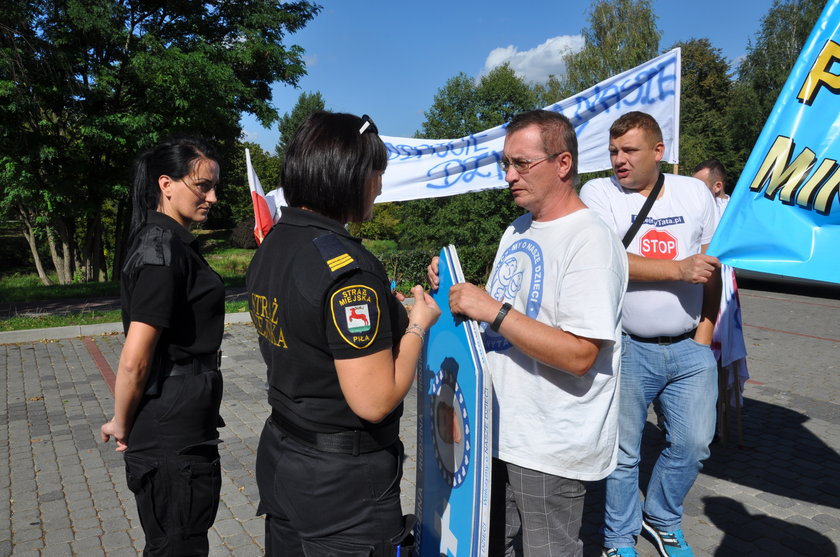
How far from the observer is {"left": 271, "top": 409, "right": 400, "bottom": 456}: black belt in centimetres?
166

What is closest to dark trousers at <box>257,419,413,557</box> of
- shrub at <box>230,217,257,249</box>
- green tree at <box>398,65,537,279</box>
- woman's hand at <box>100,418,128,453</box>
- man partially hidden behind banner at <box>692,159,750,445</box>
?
woman's hand at <box>100,418,128,453</box>

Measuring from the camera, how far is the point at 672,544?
3193 mm

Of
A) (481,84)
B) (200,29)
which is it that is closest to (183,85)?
(200,29)

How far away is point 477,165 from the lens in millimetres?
5086

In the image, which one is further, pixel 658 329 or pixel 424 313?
pixel 658 329

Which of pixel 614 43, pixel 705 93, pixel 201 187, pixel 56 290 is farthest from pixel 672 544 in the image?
pixel 705 93

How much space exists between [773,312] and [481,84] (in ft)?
78.7

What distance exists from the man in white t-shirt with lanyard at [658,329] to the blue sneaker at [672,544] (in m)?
0.01

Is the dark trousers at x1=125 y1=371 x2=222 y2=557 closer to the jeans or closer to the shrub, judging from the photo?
the jeans

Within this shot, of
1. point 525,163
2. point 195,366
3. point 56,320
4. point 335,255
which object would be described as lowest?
point 56,320

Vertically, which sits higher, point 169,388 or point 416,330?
point 416,330

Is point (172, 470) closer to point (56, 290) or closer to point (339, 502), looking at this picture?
point (339, 502)

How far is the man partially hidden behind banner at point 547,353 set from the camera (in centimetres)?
202

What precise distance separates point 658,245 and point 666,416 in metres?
0.87
